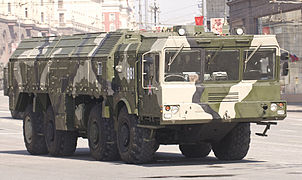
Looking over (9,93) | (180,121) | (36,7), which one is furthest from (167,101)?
(36,7)

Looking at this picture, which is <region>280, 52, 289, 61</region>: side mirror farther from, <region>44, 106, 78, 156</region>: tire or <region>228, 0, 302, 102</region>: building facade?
<region>228, 0, 302, 102</region>: building facade

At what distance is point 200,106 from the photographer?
17.8 meters

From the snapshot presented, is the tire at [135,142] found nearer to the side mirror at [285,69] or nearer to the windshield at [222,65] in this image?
the windshield at [222,65]

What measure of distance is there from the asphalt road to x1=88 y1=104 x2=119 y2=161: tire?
0.99 ft

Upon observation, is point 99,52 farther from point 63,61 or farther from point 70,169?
point 70,169

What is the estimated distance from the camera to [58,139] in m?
22.6

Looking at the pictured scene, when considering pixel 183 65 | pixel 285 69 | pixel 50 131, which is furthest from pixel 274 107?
pixel 50 131

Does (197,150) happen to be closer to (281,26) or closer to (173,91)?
(173,91)

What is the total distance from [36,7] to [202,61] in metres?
171

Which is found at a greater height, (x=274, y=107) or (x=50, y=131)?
(x=274, y=107)

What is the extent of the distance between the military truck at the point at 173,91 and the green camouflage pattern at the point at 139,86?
0.02 metres

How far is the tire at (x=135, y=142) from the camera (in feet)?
60.2

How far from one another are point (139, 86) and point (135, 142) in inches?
48.0

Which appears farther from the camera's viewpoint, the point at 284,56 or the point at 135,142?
the point at 284,56
